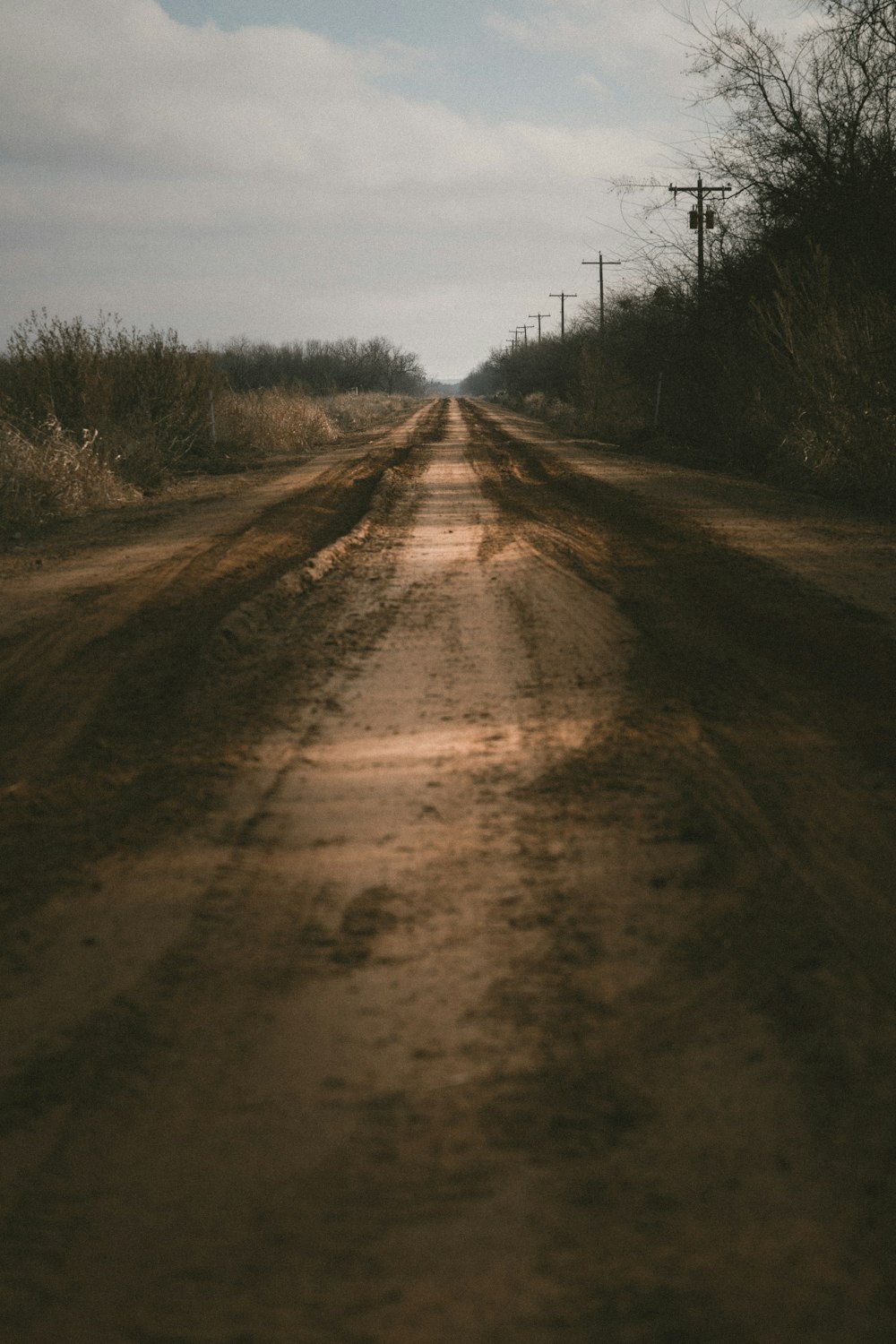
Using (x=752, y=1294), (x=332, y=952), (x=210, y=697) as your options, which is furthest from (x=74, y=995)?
(x=210, y=697)

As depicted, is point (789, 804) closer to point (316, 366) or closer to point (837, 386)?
point (837, 386)

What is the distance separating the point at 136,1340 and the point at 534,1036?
100 centimetres

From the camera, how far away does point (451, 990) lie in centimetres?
246

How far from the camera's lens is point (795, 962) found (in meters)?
2.54

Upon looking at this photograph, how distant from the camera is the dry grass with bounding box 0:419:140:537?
11.7 metres

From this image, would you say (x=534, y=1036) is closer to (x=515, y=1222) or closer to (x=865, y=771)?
(x=515, y=1222)

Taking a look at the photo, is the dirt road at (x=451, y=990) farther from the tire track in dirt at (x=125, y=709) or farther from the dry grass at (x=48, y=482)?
the dry grass at (x=48, y=482)

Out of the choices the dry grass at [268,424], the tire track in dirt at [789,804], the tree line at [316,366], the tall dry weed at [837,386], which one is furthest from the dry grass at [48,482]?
the tree line at [316,366]

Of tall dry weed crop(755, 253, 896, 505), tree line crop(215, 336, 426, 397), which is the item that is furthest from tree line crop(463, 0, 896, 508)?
tree line crop(215, 336, 426, 397)

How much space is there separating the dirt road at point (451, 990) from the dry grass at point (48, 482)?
655cm

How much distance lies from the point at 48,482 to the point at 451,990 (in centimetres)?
1167

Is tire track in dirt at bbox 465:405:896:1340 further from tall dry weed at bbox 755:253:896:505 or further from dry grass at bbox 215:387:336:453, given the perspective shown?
dry grass at bbox 215:387:336:453

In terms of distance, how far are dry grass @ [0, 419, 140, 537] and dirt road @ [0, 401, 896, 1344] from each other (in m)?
6.55

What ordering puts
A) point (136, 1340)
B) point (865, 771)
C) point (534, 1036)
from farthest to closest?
point (865, 771), point (534, 1036), point (136, 1340)
